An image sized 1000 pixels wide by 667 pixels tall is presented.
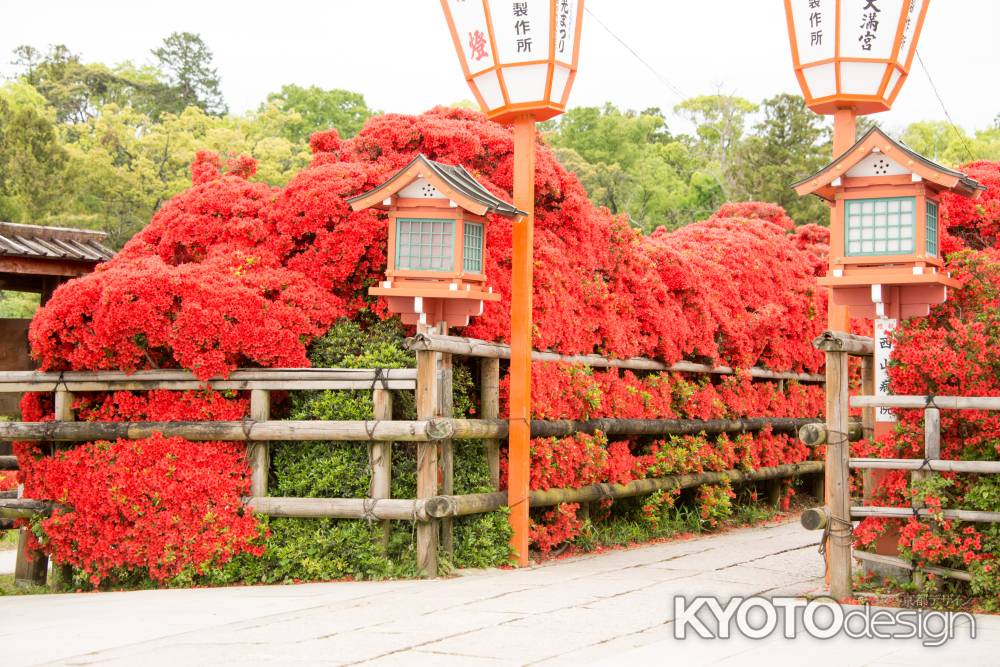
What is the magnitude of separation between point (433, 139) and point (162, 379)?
12.2ft

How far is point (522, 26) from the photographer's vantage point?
989 cm

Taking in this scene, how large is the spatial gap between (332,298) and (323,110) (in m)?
36.7

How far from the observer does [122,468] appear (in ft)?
30.7

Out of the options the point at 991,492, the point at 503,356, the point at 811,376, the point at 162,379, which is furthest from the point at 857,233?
the point at 811,376

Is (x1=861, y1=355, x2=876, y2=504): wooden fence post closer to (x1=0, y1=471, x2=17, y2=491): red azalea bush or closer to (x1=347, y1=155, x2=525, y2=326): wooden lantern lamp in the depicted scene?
(x1=347, y1=155, x2=525, y2=326): wooden lantern lamp

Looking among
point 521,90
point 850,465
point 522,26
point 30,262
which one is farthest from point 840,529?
point 30,262

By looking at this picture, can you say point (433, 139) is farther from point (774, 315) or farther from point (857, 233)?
point (774, 315)

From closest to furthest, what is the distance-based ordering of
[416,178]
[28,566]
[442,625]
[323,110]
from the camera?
[442,625], [416,178], [28,566], [323,110]

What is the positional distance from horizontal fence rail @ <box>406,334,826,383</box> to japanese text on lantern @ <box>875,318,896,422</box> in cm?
318

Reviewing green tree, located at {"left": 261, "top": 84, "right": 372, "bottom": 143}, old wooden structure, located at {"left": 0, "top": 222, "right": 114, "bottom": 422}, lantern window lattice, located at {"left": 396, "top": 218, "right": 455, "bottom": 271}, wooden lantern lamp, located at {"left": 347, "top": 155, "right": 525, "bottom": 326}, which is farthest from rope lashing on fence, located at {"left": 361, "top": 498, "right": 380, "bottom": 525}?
green tree, located at {"left": 261, "top": 84, "right": 372, "bottom": 143}

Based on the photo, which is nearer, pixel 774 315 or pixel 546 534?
pixel 546 534

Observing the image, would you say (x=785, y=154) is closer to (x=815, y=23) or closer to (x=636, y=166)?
(x=636, y=166)

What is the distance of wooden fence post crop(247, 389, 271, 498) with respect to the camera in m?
9.27

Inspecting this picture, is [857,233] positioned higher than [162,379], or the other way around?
[857,233]
